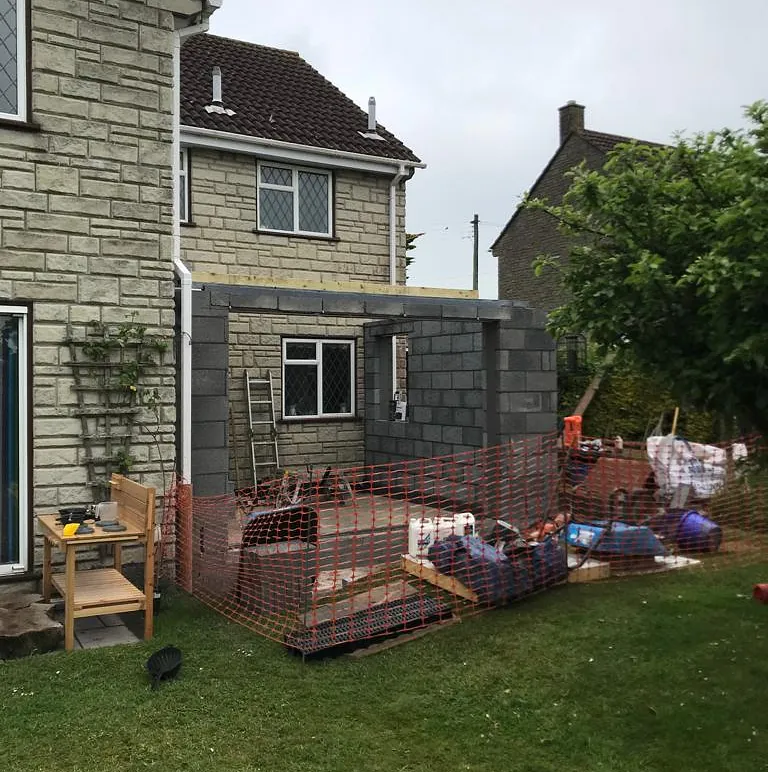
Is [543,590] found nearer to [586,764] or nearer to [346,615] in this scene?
[346,615]

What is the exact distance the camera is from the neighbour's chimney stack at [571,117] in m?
26.3

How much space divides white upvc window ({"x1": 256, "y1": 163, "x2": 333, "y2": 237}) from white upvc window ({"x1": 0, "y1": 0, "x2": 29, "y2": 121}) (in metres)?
6.14

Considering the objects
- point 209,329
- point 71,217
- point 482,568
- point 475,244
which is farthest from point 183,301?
point 475,244

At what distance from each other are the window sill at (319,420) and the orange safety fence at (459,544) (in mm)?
2566

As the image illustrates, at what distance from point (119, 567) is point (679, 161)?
17.3 ft

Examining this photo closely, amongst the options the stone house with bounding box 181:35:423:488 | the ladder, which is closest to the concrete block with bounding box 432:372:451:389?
the stone house with bounding box 181:35:423:488

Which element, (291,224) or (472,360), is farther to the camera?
(291,224)

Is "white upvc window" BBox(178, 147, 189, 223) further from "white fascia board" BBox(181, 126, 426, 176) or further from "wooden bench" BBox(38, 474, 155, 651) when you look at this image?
"wooden bench" BBox(38, 474, 155, 651)

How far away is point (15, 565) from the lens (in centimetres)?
681

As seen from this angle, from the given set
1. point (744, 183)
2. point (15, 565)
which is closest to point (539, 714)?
point (744, 183)

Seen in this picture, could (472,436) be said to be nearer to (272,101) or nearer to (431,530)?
(431,530)

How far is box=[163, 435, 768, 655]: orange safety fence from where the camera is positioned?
6559 mm

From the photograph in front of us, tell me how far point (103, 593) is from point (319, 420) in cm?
762

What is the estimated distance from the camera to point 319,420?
→ 13578 millimetres
